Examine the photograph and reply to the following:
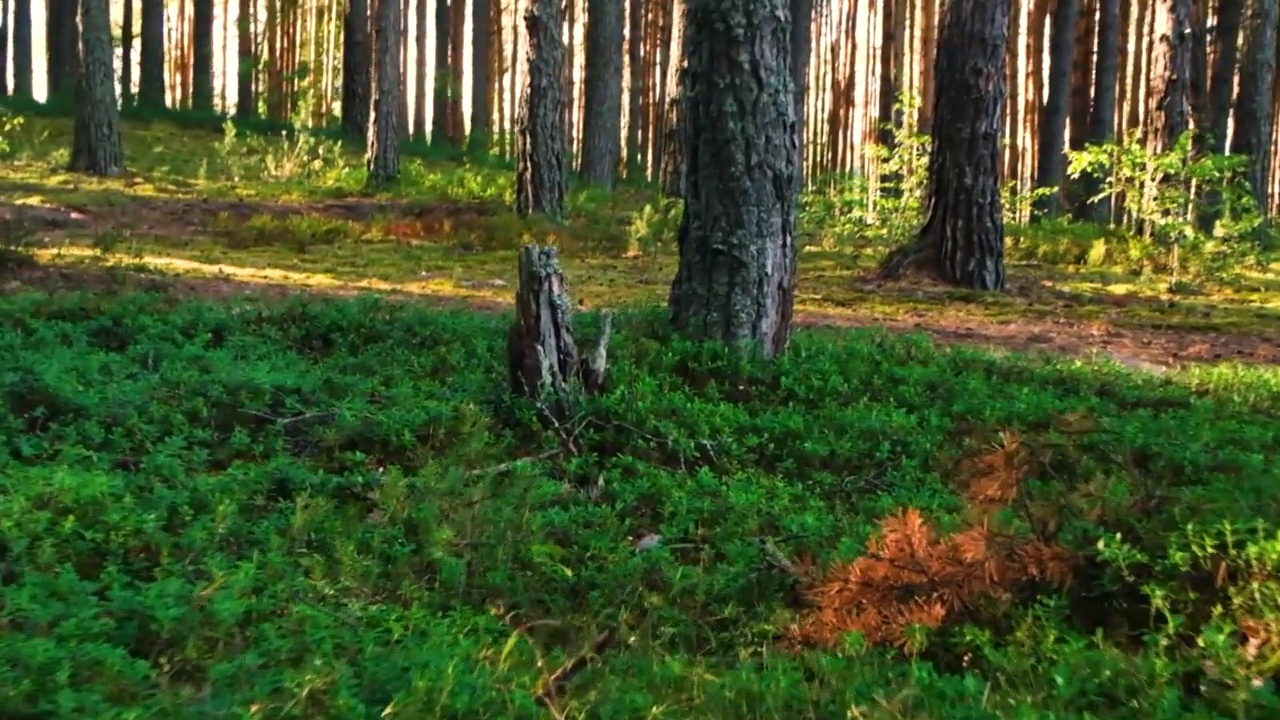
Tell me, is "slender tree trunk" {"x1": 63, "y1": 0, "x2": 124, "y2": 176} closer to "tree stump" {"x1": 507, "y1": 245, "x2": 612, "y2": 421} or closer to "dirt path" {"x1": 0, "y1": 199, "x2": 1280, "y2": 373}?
"dirt path" {"x1": 0, "y1": 199, "x2": 1280, "y2": 373}

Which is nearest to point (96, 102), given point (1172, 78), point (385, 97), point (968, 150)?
point (385, 97)

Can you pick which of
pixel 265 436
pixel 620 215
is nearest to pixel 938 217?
pixel 620 215

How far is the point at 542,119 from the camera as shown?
1478 cm

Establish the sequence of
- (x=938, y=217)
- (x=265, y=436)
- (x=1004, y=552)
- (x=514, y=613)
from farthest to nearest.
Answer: (x=938, y=217)
(x=265, y=436)
(x=514, y=613)
(x=1004, y=552)

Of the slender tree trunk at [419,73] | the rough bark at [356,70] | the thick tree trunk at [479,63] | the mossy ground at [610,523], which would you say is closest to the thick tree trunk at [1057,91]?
the mossy ground at [610,523]

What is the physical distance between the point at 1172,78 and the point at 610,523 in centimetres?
1093

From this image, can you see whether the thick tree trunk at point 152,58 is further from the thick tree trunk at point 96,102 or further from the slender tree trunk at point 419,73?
the thick tree trunk at point 96,102

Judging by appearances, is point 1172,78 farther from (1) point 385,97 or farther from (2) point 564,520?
(2) point 564,520

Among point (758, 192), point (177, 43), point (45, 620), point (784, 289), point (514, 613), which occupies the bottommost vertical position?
point (514, 613)

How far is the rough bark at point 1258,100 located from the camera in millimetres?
18516

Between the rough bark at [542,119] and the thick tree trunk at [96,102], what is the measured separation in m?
5.82

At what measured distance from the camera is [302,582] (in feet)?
13.5

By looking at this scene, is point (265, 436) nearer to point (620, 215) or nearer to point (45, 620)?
point (45, 620)

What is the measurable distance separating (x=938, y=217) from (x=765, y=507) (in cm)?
655
